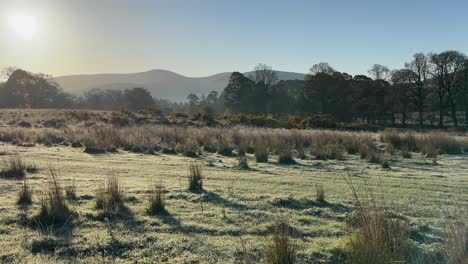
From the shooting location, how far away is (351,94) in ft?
161

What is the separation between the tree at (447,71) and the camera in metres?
41.7

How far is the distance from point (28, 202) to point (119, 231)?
7.04ft

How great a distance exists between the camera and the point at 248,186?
→ 8148mm

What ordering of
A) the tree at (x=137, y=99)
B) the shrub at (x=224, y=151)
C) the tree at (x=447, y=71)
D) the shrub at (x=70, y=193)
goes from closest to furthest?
the shrub at (x=70, y=193), the shrub at (x=224, y=151), the tree at (x=447, y=71), the tree at (x=137, y=99)

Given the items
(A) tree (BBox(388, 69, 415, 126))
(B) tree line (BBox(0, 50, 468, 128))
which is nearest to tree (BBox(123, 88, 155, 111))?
(B) tree line (BBox(0, 50, 468, 128))

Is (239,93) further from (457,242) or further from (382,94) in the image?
(457,242)

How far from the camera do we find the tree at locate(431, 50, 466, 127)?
41.7 metres

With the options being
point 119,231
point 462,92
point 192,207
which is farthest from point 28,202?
point 462,92

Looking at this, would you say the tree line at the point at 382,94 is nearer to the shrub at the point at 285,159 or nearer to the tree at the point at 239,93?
the tree at the point at 239,93

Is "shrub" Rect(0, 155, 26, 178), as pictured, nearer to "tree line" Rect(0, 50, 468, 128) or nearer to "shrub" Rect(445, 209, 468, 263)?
"shrub" Rect(445, 209, 468, 263)

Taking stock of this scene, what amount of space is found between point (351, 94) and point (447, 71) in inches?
431

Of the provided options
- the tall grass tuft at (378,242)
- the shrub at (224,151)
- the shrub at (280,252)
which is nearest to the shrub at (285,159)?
the shrub at (224,151)

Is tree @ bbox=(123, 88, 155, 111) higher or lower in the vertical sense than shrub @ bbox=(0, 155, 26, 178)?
higher

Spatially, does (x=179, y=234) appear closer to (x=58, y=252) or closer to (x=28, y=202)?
(x=58, y=252)
